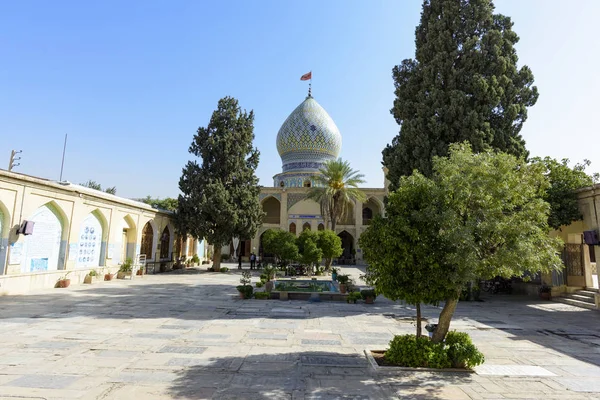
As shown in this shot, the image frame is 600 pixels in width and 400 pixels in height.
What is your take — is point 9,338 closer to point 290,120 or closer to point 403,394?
point 403,394

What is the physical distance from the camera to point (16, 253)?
39.9ft

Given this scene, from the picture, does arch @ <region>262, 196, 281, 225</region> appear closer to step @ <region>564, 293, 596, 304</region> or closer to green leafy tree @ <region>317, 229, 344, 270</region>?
green leafy tree @ <region>317, 229, 344, 270</region>

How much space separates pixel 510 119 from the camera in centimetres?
1391

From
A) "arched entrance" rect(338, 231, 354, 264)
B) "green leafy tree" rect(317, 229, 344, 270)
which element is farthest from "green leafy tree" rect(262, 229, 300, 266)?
"arched entrance" rect(338, 231, 354, 264)

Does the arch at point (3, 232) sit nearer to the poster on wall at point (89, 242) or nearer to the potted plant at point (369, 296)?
the poster on wall at point (89, 242)

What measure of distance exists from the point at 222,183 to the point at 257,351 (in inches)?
689

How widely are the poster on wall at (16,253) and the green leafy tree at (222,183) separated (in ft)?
33.0


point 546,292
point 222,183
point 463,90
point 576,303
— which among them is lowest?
point 576,303

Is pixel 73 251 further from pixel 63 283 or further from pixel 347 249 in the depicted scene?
pixel 347 249

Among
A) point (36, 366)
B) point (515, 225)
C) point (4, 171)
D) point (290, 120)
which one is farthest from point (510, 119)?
point (290, 120)

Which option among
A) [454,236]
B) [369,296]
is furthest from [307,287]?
[454,236]

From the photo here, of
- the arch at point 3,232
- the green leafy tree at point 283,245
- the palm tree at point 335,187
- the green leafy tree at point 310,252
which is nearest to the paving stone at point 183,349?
the arch at point 3,232

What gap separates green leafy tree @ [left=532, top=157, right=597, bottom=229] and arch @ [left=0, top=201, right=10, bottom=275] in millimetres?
17866

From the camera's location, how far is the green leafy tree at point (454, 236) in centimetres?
527
